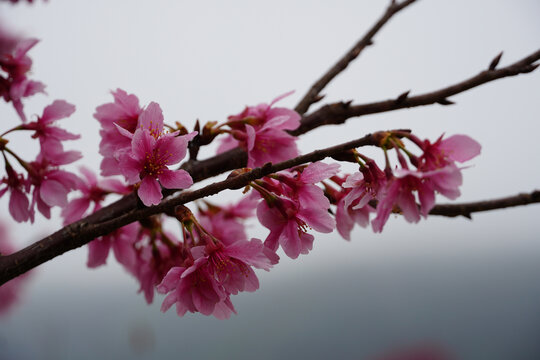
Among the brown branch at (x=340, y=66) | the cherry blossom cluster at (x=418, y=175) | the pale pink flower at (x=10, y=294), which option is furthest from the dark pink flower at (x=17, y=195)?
the pale pink flower at (x=10, y=294)

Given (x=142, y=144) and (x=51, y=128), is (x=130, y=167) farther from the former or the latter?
(x=51, y=128)

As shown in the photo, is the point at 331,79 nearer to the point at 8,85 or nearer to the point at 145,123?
the point at 145,123

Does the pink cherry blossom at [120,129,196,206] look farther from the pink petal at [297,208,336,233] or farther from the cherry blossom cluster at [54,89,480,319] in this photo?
the pink petal at [297,208,336,233]

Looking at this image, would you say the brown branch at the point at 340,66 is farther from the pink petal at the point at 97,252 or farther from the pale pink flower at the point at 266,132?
the pink petal at the point at 97,252

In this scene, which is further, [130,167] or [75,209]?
[75,209]

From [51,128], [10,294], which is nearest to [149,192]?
[51,128]
